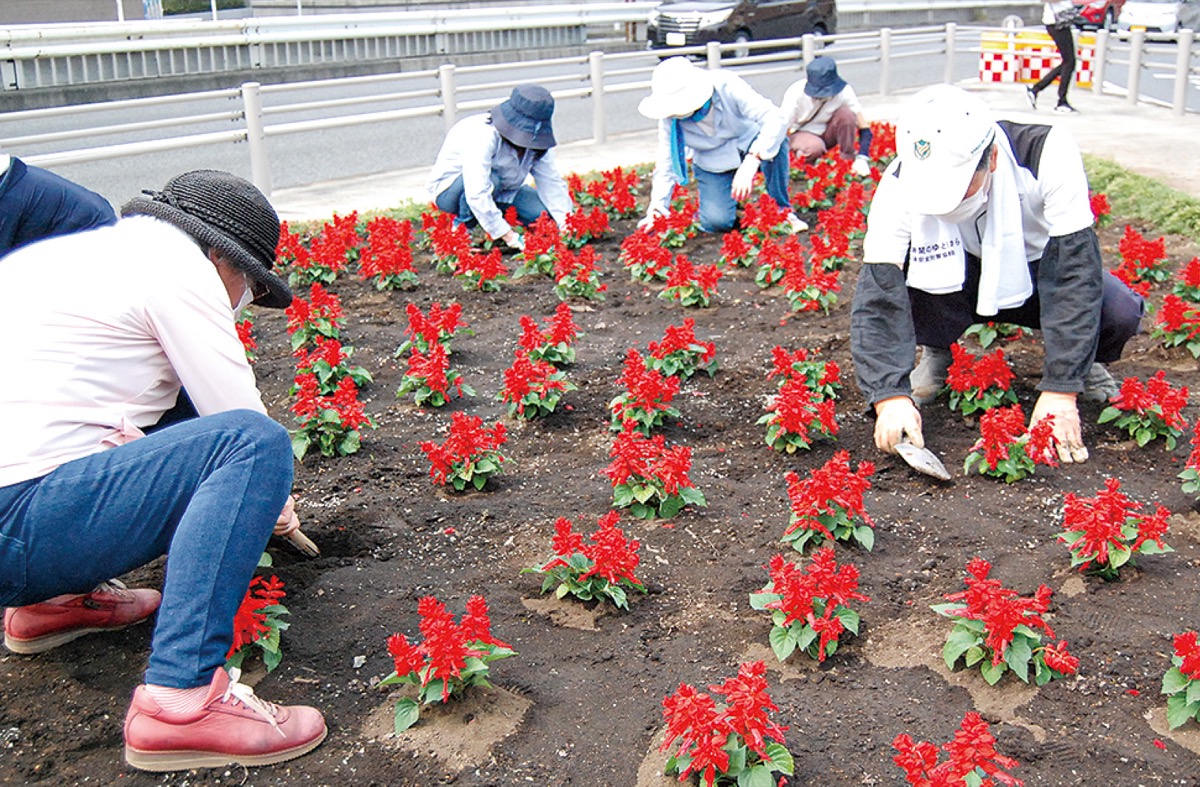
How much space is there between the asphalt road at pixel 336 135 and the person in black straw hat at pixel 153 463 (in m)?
6.91

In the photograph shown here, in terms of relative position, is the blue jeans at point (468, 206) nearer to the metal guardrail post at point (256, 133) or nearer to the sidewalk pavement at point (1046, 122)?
the sidewalk pavement at point (1046, 122)

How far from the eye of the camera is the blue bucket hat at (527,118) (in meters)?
7.15

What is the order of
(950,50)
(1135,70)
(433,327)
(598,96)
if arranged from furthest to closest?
1. (950,50)
2. (1135,70)
3. (598,96)
4. (433,327)

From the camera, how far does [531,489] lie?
163 inches

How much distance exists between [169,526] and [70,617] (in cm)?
78

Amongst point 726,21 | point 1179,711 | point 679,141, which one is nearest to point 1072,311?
point 1179,711

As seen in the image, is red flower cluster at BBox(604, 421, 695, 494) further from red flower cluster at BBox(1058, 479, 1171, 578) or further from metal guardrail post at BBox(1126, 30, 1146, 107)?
metal guardrail post at BBox(1126, 30, 1146, 107)

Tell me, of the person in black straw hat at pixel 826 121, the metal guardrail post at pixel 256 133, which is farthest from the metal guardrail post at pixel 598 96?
the metal guardrail post at pixel 256 133

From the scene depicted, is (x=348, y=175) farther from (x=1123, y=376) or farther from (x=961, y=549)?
(x=961, y=549)

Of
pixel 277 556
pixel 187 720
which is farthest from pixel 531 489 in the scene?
pixel 187 720

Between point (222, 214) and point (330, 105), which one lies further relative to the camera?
point (330, 105)

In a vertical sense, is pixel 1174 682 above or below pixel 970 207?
below

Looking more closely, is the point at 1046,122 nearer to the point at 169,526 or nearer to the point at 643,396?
the point at 643,396

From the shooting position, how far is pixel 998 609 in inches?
112
